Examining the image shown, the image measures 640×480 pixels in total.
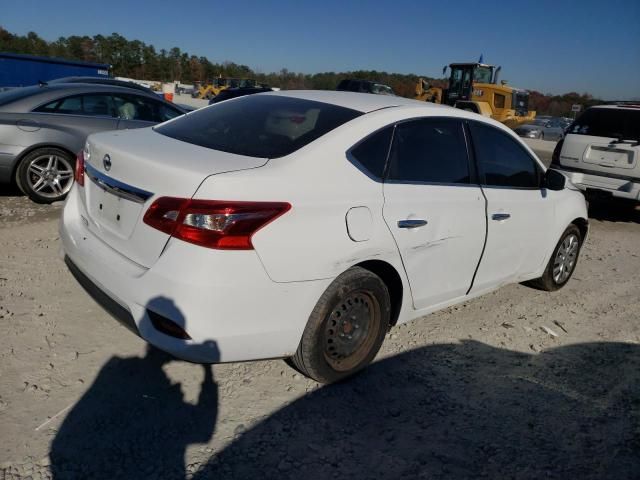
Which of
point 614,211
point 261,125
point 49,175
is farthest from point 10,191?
point 614,211

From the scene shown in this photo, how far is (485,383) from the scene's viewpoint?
327 cm

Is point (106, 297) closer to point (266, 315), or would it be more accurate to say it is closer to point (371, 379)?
point (266, 315)

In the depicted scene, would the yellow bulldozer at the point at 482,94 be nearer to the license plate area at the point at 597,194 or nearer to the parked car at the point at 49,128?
the license plate area at the point at 597,194

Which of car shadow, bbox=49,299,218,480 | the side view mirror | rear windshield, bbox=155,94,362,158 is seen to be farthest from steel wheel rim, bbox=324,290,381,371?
the side view mirror

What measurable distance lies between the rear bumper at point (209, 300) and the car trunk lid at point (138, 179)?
11 centimetres

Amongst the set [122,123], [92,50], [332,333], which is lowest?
[332,333]

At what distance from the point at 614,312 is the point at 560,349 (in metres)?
1.18

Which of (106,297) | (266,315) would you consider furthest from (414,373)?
(106,297)

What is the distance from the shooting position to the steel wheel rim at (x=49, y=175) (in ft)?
19.5

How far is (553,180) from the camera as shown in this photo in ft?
13.8

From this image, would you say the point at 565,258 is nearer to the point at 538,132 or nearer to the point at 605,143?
the point at 605,143

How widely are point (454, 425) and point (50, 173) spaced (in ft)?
17.6

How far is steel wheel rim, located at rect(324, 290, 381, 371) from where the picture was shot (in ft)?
9.50

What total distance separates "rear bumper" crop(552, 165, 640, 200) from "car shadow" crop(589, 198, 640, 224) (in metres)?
0.94
